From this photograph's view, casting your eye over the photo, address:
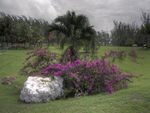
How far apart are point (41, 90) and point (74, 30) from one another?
6.93 metres

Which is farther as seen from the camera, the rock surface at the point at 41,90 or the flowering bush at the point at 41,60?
the flowering bush at the point at 41,60

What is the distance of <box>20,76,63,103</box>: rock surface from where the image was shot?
1432cm

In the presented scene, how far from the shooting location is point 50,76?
15906 mm

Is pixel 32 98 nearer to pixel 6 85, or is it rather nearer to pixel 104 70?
pixel 104 70

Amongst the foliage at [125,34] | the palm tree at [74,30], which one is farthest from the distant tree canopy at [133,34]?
the palm tree at [74,30]

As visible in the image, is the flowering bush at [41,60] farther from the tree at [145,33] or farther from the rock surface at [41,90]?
the tree at [145,33]

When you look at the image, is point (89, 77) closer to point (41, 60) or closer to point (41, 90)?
point (41, 90)

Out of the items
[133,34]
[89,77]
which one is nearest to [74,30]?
[89,77]

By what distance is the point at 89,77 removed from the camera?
1584 centimetres

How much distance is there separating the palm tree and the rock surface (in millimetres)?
5091

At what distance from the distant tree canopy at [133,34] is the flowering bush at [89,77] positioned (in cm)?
4036

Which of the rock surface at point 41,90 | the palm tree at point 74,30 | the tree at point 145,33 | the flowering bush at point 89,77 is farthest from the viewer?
the tree at point 145,33

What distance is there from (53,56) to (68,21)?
2.85 m

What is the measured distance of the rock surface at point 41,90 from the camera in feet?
47.0
